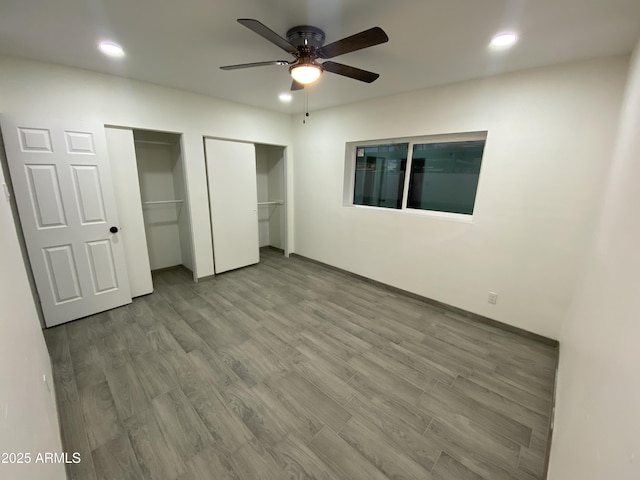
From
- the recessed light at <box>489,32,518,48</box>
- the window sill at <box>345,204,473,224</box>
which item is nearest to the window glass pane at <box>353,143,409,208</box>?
the window sill at <box>345,204,473,224</box>

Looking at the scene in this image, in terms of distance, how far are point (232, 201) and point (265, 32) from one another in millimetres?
2801

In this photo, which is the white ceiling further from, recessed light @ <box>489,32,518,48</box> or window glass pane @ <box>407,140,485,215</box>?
window glass pane @ <box>407,140,485,215</box>

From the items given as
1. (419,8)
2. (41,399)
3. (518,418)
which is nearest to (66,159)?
(41,399)

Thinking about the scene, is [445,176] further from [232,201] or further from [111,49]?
[111,49]

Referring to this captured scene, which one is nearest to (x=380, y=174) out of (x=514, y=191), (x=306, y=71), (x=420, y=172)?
(x=420, y=172)

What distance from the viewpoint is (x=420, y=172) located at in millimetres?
3279

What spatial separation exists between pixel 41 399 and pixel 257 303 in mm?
2034

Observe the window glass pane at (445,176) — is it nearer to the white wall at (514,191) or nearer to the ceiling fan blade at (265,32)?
the white wall at (514,191)

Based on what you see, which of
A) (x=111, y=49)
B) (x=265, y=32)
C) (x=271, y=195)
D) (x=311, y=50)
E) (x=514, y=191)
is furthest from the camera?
(x=271, y=195)

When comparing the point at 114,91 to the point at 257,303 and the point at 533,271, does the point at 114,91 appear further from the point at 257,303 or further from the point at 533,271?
the point at 533,271

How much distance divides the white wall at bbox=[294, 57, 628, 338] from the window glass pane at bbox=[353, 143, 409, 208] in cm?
25

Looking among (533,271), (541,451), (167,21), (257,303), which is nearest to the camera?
(541,451)

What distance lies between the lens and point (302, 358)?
225 centimetres

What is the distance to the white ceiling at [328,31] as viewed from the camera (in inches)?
60.2
